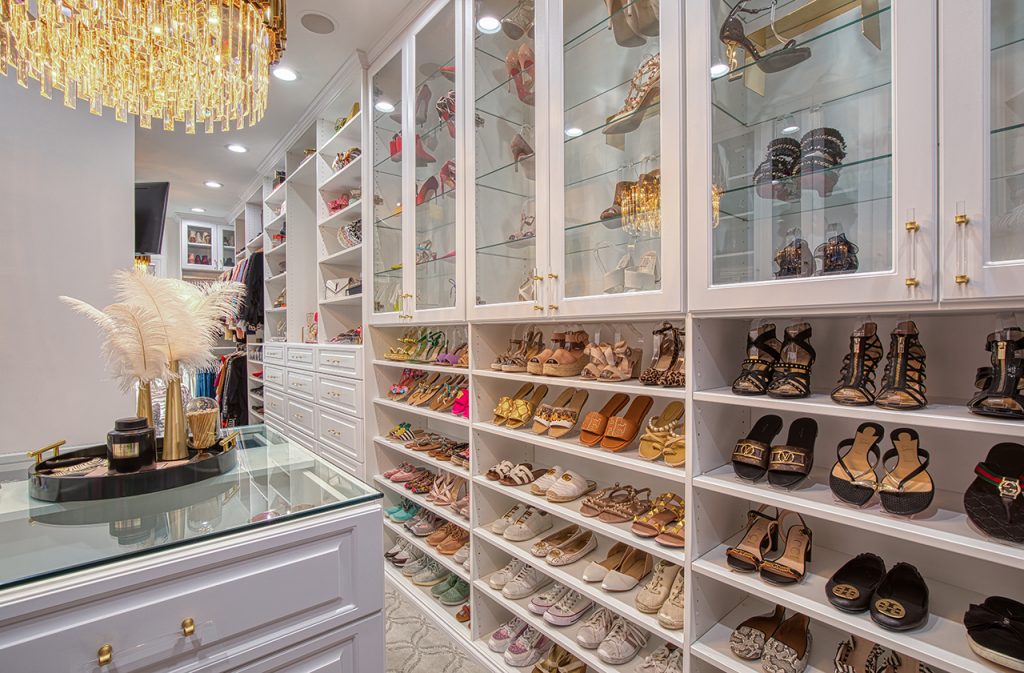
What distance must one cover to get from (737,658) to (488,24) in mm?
2385

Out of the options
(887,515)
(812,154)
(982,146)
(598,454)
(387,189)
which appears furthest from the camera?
(387,189)

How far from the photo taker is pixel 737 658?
118 cm

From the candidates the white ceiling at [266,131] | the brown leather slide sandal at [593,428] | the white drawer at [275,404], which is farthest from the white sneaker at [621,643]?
the white drawer at [275,404]

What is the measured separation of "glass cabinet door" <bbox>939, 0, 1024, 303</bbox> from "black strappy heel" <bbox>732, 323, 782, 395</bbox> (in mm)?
420

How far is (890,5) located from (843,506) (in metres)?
1.09

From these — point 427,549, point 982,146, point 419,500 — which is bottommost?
point 427,549

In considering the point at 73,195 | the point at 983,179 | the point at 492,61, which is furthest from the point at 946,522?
the point at 73,195

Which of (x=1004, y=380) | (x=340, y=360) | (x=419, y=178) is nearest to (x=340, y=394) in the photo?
(x=340, y=360)

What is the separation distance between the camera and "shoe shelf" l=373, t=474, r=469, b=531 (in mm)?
2111

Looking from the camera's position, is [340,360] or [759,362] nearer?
[759,362]

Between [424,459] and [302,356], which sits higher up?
[302,356]

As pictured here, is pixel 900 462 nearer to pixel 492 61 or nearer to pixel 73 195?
pixel 492 61

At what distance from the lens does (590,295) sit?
1.50 m

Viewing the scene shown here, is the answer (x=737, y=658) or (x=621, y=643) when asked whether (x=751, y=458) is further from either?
(x=621, y=643)
